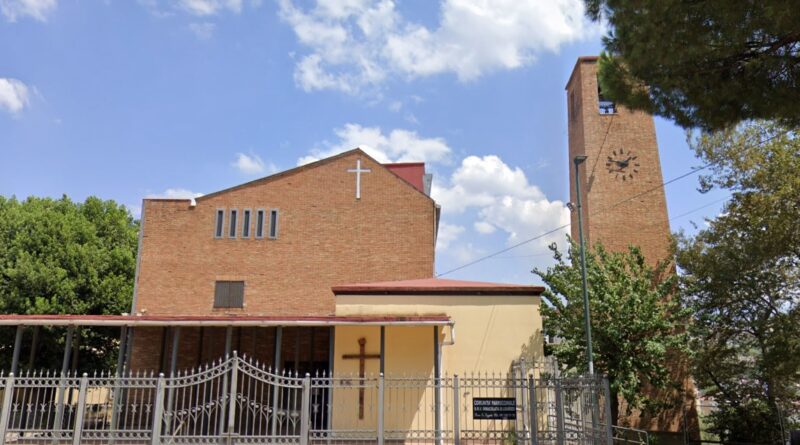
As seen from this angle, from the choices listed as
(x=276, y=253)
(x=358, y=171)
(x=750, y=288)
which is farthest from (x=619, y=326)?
(x=276, y=253)

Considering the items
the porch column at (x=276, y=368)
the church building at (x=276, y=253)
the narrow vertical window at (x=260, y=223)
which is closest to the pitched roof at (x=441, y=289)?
the porch column at (x=276, y=368)

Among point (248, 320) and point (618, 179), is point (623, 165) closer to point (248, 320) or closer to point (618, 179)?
point (618, 179)

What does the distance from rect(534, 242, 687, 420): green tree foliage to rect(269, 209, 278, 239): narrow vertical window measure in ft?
33.2

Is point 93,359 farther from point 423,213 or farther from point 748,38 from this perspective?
point 748,38

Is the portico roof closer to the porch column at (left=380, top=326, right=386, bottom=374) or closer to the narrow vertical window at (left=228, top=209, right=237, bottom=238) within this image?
the porch column at (left=380, top=326, right=386, bottom=374)

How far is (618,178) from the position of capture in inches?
1065

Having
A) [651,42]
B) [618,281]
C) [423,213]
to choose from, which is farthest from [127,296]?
[651,42]

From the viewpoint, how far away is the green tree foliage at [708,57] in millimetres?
7332

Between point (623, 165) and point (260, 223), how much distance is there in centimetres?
1605

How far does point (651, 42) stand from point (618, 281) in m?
14.0

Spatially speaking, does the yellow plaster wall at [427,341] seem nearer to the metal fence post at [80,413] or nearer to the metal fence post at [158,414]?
the metal fence post at [158,414]

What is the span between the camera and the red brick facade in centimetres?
2194

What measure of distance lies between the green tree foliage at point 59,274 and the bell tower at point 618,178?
2029cm

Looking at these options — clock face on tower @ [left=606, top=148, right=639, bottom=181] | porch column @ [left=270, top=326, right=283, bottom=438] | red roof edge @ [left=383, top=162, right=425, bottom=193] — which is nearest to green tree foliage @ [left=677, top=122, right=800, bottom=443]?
clock face on tower @ [left=606, top=148, right=639, bottom=181]
